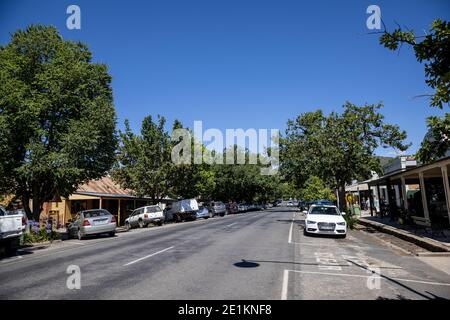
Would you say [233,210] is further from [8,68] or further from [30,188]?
[8,68]

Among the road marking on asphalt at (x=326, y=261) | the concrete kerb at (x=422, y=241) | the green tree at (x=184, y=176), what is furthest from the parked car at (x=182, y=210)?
the road marking on asphalt at (x=326, y=261)

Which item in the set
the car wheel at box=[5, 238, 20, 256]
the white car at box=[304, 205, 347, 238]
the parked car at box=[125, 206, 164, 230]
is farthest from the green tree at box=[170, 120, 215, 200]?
the car wheel at box=[5, 238, 20, 256]

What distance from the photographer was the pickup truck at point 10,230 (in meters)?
12.4

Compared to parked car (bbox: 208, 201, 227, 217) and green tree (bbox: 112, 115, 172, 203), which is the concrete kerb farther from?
parked car (bbox: 208, 201, 227, 217)

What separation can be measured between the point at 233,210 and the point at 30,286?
47.9 metres

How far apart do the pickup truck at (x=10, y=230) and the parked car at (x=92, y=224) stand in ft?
13.6

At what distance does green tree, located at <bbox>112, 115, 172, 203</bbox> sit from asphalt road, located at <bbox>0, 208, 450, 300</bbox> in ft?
66.1

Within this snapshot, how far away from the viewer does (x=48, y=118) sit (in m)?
19.2

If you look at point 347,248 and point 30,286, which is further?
point 347,248

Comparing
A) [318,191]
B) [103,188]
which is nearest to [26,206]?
[103,188]
